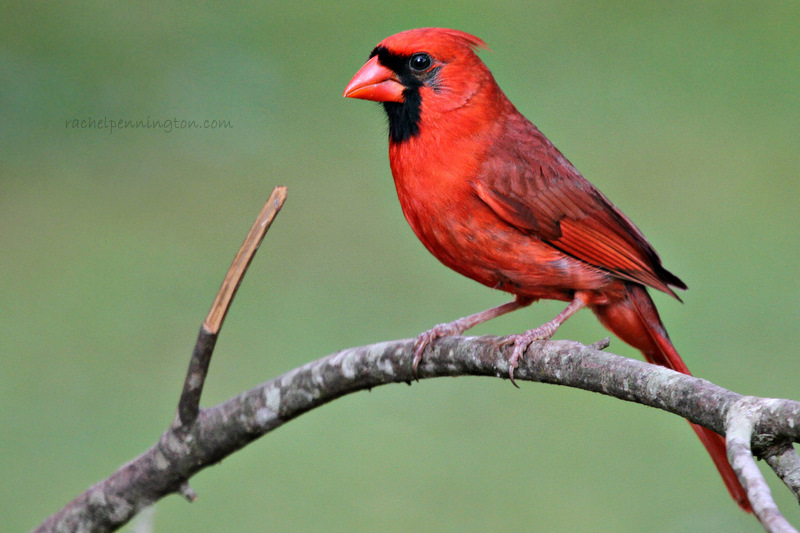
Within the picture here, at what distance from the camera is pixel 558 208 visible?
2299 millimetres

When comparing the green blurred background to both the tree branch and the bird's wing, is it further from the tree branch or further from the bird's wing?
the tree branch

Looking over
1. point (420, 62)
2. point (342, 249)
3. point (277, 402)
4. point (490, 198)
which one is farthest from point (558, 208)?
point (342, 249)

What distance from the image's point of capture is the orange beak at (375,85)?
2150 millimetres

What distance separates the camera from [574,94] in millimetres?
4520

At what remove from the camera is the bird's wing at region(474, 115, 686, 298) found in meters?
2.17

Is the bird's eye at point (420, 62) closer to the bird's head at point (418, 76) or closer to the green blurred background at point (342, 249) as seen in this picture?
the bird's head at point (418, 76)

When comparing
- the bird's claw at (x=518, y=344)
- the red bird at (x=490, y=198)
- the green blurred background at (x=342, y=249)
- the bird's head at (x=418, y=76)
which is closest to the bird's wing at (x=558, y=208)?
the red bird at (x=490, y=198)

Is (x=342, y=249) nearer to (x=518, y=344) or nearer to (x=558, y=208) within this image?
(x=558, y=208)

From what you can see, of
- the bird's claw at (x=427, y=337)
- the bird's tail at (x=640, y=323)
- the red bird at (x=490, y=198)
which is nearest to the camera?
the bird's claw at (x=427, y=337)

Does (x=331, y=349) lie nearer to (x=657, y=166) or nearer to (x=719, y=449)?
(x=657, y=166)

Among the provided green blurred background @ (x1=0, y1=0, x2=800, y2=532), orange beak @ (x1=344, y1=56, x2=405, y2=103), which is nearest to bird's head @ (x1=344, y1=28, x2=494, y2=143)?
orange beak @ (x1=344, y1=56, x2=405, y2=103)

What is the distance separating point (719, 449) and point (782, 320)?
5.67 feet

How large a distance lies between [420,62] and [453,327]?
A: 0.61 m

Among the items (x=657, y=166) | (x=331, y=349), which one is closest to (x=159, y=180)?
(x=331, y=349)
